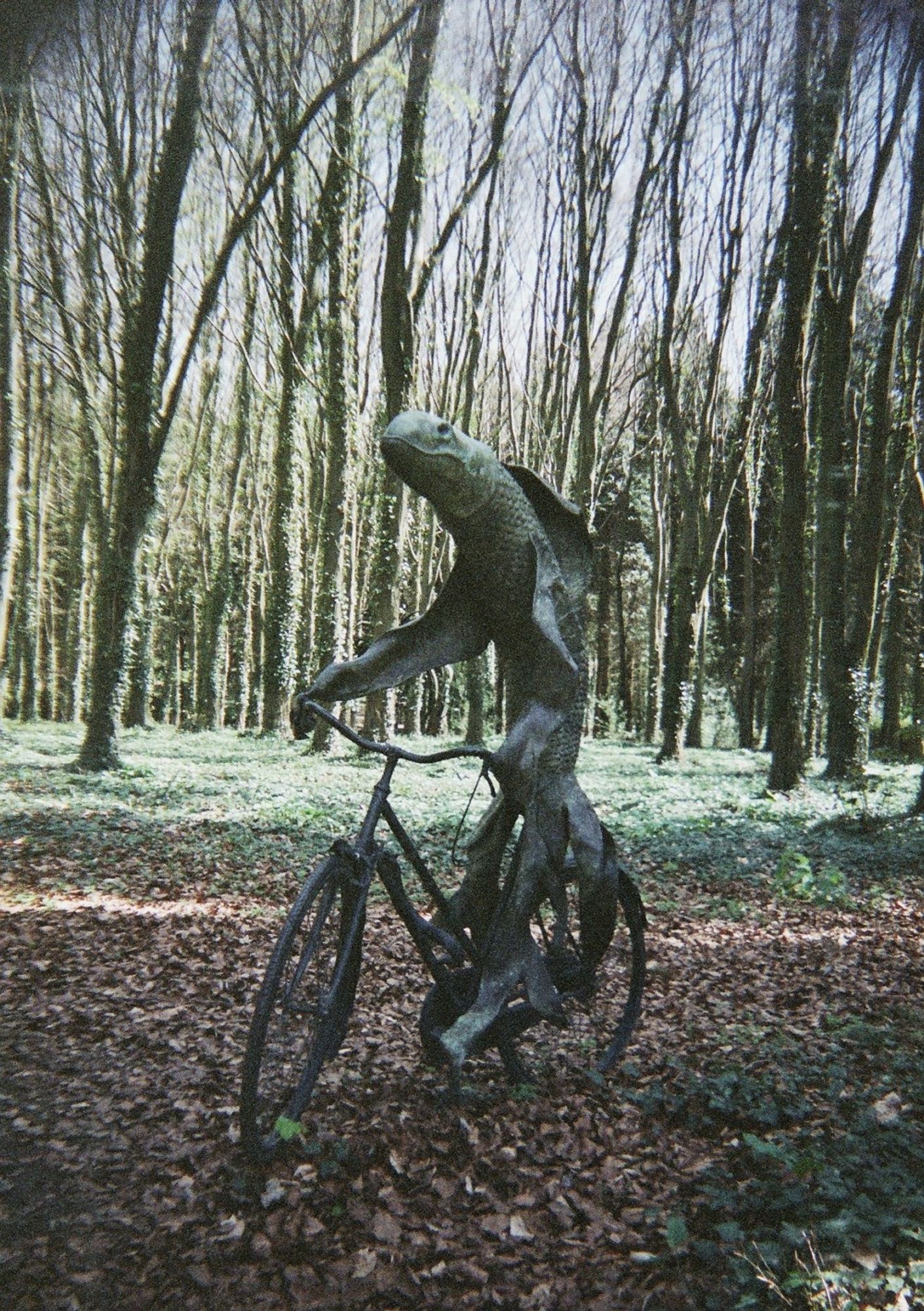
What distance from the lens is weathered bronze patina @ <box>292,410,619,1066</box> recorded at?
3.28 m

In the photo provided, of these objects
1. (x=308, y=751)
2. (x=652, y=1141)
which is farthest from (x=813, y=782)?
(x=652, y=1141)

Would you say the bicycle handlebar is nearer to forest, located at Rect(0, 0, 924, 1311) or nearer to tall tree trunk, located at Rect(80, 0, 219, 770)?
forest, located at Rect(0, 0, 924, 1311)

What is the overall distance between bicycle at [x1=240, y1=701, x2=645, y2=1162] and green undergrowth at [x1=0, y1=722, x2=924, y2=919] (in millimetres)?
1987

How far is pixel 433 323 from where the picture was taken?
19.8 metres

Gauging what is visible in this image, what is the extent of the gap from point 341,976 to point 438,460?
1.95 meters

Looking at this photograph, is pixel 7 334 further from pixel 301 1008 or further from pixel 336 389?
pixel 301 1008

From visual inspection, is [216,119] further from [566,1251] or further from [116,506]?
[566,1251]

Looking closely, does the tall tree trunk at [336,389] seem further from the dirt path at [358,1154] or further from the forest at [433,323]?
the dirt path at [358,1154]

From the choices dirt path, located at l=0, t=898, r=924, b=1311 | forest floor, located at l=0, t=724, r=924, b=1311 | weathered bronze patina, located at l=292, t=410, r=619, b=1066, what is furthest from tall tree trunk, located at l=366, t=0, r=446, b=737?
weathered bronze patina, located at l=292, t=410, r=619, b=1066

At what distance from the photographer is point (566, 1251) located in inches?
107

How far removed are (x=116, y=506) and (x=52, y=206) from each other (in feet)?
22.2

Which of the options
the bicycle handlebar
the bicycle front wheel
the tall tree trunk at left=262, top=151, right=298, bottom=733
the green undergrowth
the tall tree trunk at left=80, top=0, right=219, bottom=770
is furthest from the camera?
the tall tree trunk at left=262, top=151, right=298, bottom=733

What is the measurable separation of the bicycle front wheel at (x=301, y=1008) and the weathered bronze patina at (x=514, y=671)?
484 millimetres

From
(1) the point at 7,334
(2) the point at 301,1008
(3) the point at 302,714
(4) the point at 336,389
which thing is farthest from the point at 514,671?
(4) the point at 336,389
